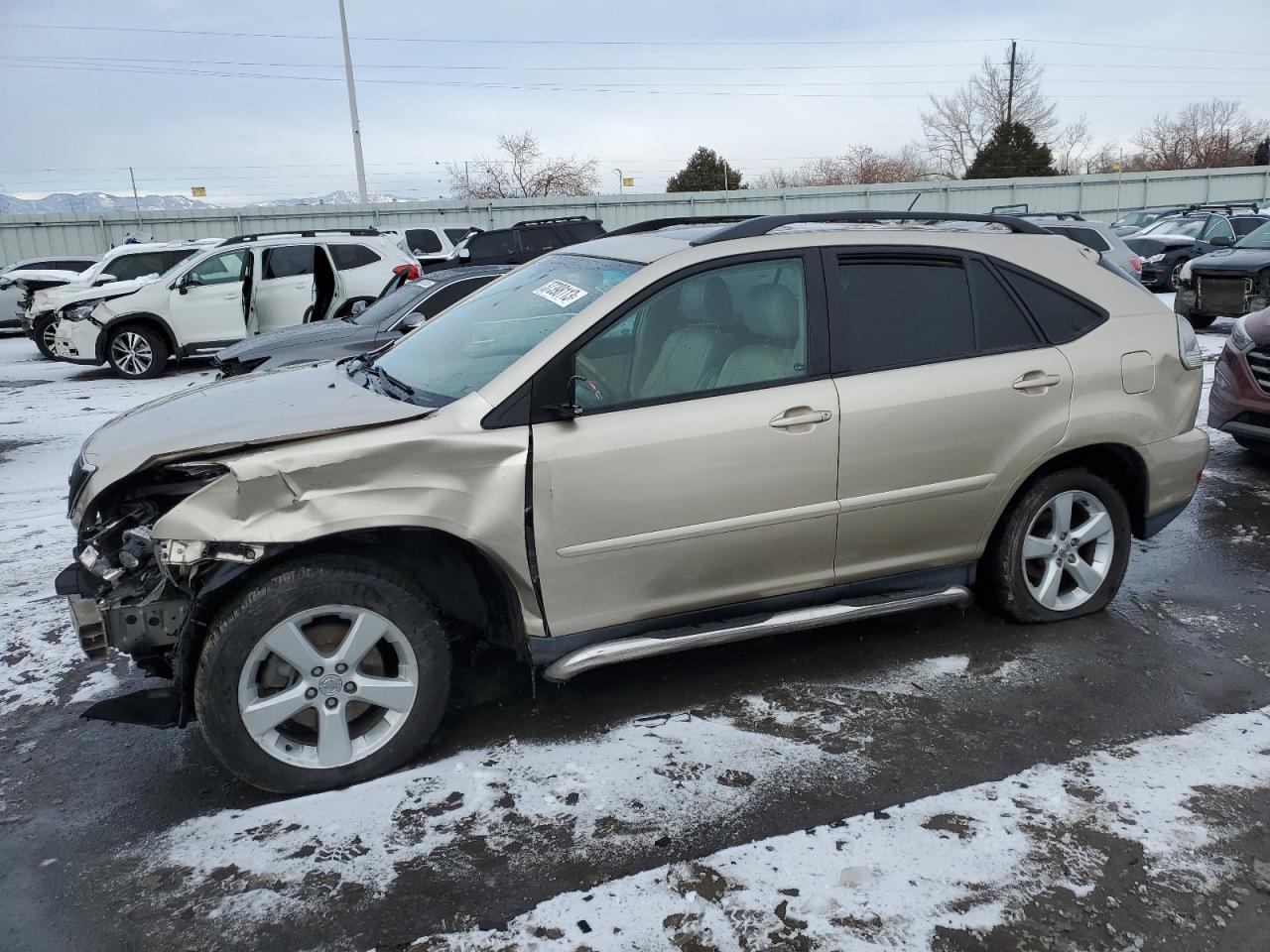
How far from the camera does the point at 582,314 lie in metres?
3.43

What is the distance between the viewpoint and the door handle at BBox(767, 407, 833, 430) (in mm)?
3529

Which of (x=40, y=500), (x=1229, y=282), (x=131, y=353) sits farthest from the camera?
(x=131, y=353)

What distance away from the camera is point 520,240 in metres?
14.1

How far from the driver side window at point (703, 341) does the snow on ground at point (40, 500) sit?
2555mm

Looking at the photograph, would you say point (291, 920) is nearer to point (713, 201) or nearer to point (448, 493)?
point (448, 493)

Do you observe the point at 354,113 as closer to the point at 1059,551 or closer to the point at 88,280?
the point at 88,280

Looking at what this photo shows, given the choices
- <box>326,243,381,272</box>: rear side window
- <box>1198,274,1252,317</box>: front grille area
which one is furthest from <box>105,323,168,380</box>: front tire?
<box>1198,274,1252,317</box>: front grille area

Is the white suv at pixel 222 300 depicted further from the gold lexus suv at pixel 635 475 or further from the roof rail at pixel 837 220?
the roof rail at pixel 837 220

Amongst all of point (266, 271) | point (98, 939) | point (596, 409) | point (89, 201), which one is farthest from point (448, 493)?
point (89, 201)

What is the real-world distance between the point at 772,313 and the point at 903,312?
1.87 ft

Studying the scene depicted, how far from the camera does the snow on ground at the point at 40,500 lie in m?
4.21

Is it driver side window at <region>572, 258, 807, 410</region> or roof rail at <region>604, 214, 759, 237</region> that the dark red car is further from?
driver side window at <region>572, 258, 807, 410</region>

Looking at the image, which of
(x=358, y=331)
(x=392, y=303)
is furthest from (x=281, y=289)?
(x=358, y=331)

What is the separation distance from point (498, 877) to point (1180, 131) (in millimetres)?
82018
